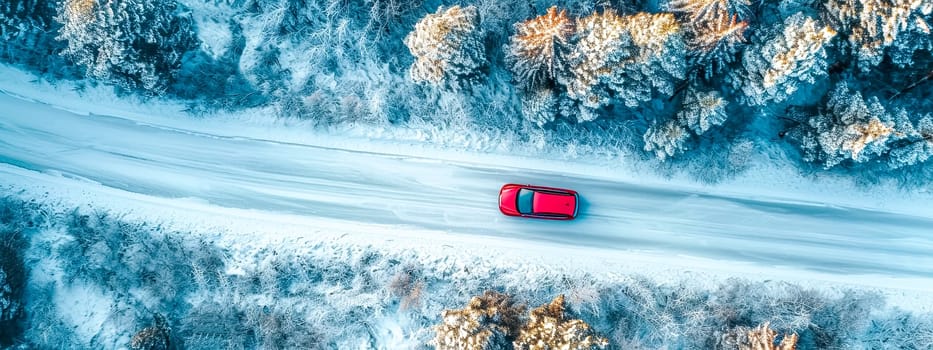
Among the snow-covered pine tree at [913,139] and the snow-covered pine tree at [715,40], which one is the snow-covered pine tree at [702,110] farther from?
the snow-covered pine tree at [913,139]

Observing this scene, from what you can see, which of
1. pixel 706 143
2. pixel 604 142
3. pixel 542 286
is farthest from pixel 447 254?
pixel 706 143

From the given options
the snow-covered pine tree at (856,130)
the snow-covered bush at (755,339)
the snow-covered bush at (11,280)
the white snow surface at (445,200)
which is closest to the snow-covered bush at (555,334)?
the white snow surface at (445,200)

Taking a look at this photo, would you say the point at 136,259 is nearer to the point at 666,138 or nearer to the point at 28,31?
the point at 28,31

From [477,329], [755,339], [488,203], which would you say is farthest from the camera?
[488,203]

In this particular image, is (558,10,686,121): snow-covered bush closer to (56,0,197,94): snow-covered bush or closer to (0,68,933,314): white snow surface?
(0,68,933,314): white snow surface

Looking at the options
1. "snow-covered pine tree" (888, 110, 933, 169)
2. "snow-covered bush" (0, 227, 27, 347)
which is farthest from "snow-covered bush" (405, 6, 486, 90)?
"snow-covered bush" (0, 227, 27, 347)

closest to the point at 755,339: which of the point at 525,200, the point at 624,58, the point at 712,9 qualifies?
the point at 525,200
